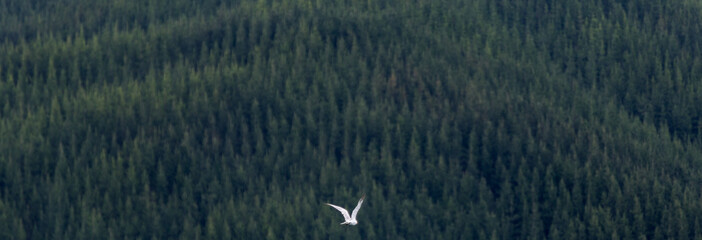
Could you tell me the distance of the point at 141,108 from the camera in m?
186

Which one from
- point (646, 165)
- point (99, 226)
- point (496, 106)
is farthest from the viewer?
point (496, 106)

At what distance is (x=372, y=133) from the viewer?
179375 millimetres

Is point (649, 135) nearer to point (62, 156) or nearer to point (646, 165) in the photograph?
point (646, 165)

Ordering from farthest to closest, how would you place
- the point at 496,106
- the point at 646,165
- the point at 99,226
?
the point at 496,106
the point at 646,165
the point at 99,226

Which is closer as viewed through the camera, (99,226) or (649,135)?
(99,226)

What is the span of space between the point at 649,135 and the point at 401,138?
100 ft

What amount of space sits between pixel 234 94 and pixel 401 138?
915 inches

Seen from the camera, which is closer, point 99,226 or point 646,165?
point 99,226

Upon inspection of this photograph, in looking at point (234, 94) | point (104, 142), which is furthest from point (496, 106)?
point (104, 142)

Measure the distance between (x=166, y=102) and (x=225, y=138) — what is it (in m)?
11.3

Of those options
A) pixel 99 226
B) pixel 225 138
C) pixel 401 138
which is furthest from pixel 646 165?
pixel 99 226

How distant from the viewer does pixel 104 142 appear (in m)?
179

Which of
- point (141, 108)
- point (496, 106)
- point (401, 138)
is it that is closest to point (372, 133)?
point (401, 138)

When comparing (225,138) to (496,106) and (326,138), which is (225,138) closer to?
(326,138)
